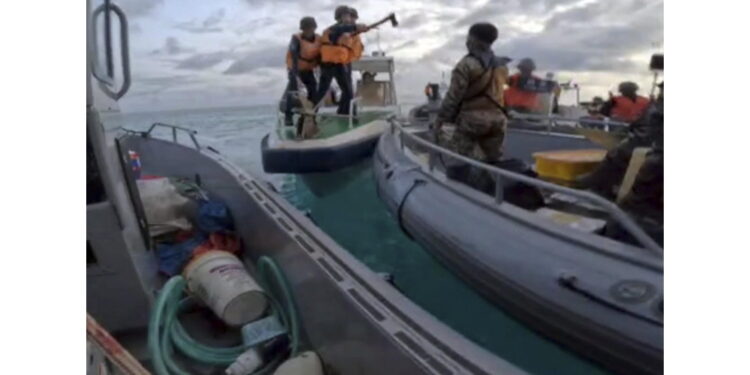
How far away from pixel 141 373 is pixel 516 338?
131 cm

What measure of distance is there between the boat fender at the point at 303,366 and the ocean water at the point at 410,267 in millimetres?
668

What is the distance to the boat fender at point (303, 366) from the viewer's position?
1.37 m

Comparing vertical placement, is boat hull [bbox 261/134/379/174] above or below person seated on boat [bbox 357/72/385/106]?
below

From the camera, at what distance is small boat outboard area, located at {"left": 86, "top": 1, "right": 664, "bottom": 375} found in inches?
50.7

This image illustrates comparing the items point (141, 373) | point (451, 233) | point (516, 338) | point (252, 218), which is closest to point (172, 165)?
point (252, 218)

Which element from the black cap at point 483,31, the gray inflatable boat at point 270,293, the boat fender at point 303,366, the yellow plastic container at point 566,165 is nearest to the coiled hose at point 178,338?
the gray inflatable boat at point 270,293

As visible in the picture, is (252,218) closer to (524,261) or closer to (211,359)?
(211,359)

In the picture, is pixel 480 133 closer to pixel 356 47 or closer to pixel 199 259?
pixel 199 259

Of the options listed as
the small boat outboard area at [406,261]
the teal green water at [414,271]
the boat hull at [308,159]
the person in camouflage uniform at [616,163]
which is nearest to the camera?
the small boat outboard area at [406,261]

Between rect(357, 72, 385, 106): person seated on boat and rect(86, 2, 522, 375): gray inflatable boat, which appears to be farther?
rect(357, 72, 385, 106): person seated on boat

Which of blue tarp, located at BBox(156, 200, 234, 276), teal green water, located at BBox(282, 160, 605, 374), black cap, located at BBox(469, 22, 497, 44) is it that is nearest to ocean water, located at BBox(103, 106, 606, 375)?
teal green water, located at BBox(282, 160, 605, 374)

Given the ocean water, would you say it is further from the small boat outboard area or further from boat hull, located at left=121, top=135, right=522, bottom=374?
boat hull, located at left=121, top=135, right=522, bottom=374

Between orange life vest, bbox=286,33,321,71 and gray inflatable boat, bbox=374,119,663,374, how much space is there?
2.26 m

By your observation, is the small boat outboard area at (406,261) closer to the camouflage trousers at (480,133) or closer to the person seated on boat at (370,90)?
the camouflage trousers at (480,133)
